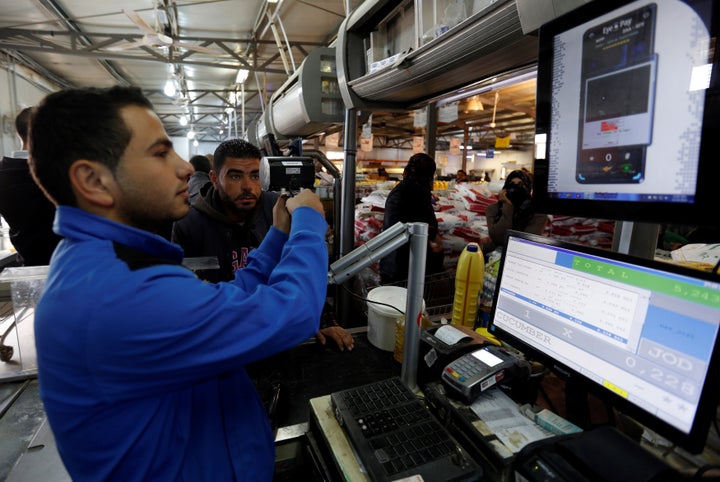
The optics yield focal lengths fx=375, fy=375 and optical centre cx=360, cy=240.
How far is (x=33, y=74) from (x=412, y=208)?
27.5 ft

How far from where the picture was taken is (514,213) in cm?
271

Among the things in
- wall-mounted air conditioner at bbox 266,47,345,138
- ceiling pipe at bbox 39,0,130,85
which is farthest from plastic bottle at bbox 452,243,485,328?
ceiling pipe at bbox 39,0,130,85

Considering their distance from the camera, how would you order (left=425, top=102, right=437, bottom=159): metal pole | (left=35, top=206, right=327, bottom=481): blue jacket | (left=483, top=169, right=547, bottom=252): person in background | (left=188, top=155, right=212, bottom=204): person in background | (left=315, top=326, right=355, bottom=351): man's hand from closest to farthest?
(left=35, top=206, right=327, bottom=481): blue jacket < (left=315, top=326, right=355, bottom=351): man's hand < (left=188, top=155, right=212, bottom=204): person in background < (left=483, top=169, right=547, bottom=252): person in background < (left=425, top=102, right=437, bottom=159): metal pole

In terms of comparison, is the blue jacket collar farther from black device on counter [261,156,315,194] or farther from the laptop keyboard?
the laptop keyboard

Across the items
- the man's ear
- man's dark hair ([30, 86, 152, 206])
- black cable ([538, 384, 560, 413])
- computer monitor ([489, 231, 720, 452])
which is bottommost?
black cable ([538, 384, 560, 413])

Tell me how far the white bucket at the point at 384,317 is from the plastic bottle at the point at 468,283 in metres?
0.22

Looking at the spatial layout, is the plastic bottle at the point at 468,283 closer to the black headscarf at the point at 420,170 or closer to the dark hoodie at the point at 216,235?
the dark hoodie at the point at 216,235

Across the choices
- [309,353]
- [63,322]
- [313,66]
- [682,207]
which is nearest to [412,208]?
[313,66]

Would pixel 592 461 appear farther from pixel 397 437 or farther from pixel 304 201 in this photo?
pixel 304 201

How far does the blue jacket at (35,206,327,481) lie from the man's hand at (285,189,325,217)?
205mm

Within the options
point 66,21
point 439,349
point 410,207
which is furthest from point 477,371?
point 66,21

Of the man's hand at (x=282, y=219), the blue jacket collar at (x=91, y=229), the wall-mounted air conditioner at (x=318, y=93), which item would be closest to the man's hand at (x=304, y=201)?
the man's hand at (x=282, y=219)

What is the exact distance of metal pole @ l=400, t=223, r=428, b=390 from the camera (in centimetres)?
102

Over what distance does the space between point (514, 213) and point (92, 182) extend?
2.58m
